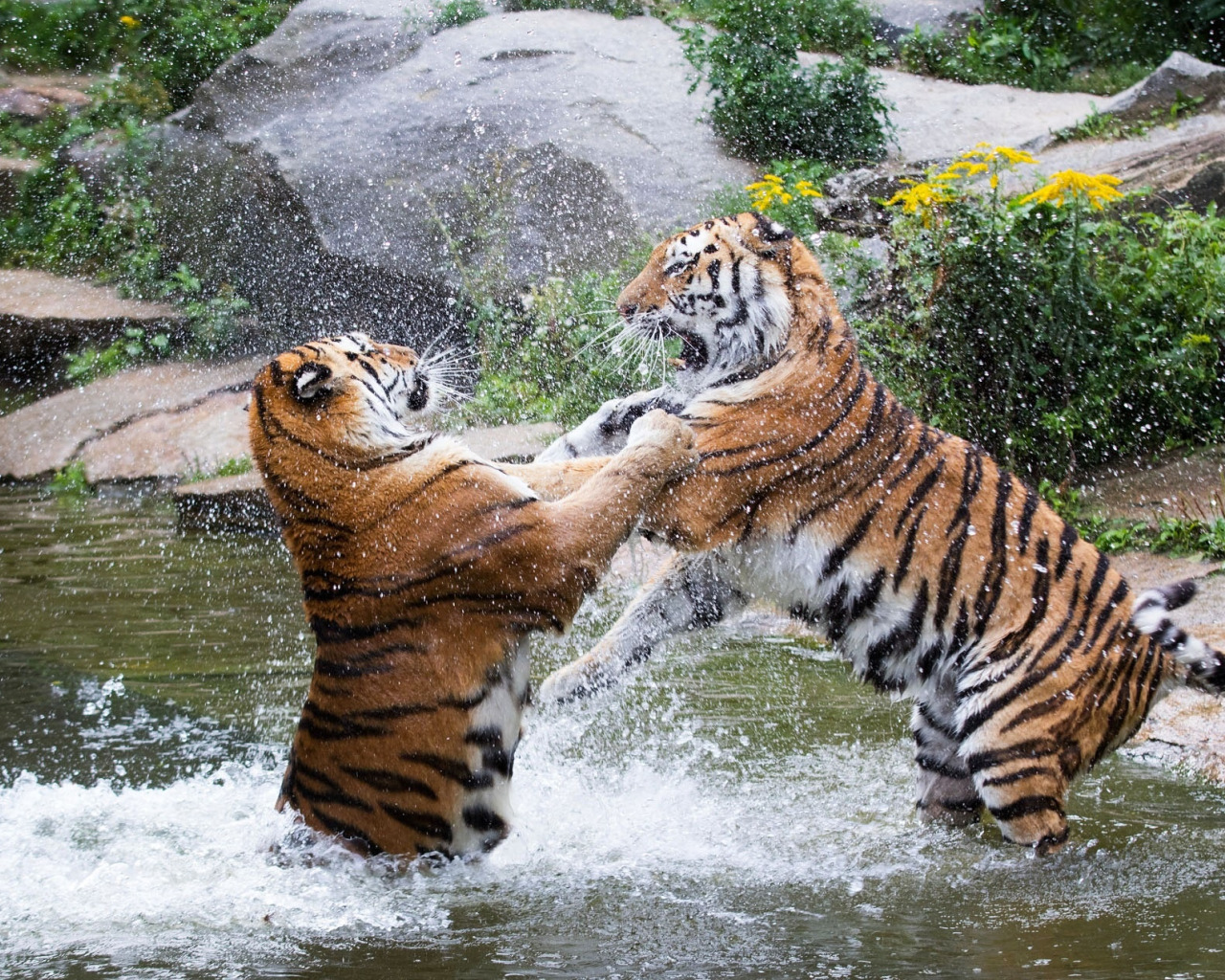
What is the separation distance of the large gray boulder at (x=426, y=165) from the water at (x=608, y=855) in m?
5.57

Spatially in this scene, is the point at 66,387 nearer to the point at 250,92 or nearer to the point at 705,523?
the point at 250,92

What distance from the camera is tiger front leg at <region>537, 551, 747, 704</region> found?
12.2 ft

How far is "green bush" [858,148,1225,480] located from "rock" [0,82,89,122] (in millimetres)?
9969

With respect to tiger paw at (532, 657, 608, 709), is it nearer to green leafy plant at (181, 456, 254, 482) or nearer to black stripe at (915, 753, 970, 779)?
black stripe at (915, 753, 970, 779)

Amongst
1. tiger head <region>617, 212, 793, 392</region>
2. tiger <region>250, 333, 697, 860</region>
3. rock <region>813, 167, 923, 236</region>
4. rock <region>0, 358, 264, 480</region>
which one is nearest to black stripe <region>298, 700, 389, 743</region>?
tiger <region>250, 333, 697, 860</region>

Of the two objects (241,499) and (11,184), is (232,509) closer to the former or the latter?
(241,499)

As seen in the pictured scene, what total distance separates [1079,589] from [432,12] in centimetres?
1094

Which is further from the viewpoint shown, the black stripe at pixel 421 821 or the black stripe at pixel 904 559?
the black stripe at pixel 904 559

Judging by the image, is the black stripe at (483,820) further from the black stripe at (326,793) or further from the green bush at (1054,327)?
the green bush at (1054,327)

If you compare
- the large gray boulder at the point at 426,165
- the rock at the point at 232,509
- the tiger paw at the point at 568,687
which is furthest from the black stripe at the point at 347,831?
the large gray boulder at the point at 426,165

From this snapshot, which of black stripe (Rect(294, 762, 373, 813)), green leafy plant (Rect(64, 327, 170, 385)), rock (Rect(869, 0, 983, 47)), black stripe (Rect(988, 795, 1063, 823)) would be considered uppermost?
rock (Rect(869, 0, 983, 47))

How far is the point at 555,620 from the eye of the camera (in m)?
3.28

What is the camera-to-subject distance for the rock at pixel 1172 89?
9.73 metres

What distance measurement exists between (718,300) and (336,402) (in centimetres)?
113
